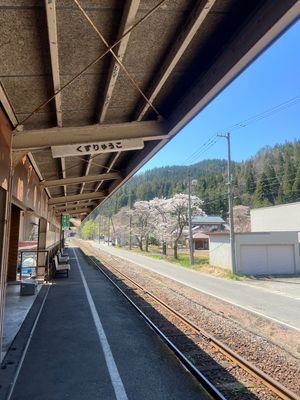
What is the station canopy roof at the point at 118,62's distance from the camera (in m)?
3.58

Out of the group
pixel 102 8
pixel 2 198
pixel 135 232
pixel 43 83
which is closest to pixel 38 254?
pixel 2 198

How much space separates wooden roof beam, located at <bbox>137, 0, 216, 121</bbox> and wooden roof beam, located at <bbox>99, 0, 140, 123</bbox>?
2.05ft

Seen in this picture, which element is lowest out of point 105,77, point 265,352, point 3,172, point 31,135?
point 265,352

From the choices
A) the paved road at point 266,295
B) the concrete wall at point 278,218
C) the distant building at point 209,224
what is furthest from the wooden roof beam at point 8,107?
the distant building at point 209,224

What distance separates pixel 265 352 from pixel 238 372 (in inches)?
75.3

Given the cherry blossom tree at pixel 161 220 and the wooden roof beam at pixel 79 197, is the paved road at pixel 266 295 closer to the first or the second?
the wooden roof beam at pixel 79 197

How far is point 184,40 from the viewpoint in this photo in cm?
401

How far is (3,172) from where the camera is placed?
17.9 feet

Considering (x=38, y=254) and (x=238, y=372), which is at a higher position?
(x=38, y=254)

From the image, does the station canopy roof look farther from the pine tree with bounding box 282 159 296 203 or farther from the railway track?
the pine tree with bounding box 282 159 296 203

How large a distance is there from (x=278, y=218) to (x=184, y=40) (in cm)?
4003

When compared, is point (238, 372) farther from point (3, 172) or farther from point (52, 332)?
point (3, 172)

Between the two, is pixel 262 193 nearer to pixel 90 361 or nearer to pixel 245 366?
pixel 245 366

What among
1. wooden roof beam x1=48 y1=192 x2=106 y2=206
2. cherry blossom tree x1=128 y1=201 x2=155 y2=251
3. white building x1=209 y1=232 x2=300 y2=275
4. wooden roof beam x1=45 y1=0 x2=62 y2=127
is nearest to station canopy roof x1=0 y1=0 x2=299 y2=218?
wooden roof beam x1=45 y1=0 x2=62 y2=127
